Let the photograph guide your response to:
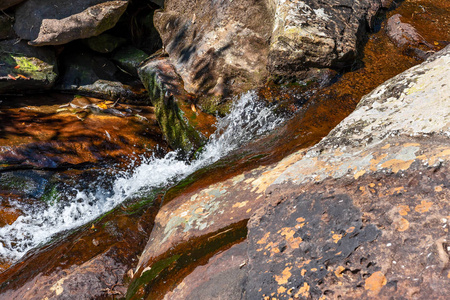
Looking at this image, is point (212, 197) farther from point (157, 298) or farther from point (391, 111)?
point (391, 111)

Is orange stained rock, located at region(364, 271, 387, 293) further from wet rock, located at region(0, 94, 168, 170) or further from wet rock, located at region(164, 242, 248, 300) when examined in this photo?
wet rock, located at region(0, 94, 168, 170)

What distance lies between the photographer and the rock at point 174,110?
439 cm

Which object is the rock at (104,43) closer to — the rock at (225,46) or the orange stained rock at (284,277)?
the rock at (225,46)

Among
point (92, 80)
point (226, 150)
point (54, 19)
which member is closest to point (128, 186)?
point (226, 150)

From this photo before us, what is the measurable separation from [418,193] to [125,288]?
1940 millimetres

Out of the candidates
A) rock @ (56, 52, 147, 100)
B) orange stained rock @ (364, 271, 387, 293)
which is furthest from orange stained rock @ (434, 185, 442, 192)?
rock @ (56, 52, 147, 100)

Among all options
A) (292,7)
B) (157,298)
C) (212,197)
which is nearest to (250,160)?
(212,197)

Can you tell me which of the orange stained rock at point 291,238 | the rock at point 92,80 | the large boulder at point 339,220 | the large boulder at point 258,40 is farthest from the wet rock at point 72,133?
the orange stained rock at point 291,238

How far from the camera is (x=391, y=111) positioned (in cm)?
226

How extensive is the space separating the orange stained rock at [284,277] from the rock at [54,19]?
18.2 feet

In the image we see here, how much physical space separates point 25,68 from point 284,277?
5.71m

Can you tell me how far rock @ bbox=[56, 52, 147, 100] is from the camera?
600 cm

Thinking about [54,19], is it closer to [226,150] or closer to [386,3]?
[226,150]

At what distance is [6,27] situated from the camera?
552cm
